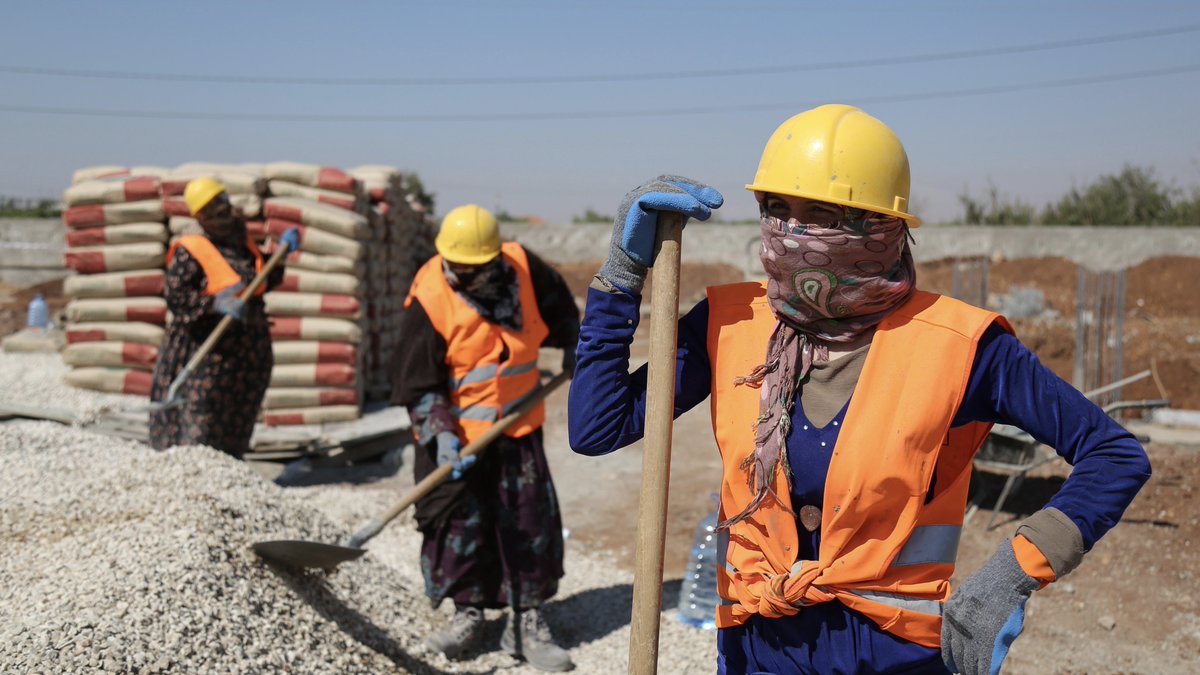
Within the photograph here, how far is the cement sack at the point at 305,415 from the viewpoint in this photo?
7.90 m

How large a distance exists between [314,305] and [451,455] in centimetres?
450

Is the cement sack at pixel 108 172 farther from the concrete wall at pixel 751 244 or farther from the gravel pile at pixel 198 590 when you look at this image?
the concrete wall at pixel 751 244

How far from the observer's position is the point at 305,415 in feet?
26.0

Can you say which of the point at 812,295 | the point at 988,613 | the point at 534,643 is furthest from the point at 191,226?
the point at 988,613

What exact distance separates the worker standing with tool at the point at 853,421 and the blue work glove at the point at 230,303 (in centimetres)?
423

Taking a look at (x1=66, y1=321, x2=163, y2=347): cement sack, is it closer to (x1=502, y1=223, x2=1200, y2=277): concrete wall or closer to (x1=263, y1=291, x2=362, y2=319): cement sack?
(x1=263, y1=291, x2=362, y2=319): cement sack

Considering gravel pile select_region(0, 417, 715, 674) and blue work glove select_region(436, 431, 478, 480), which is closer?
gravel pile select_region(0, 417, 715, 674)

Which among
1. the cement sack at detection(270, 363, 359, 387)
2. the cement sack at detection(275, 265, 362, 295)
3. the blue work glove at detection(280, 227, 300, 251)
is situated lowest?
the cement sack at detection(270, 363, 359, 387)

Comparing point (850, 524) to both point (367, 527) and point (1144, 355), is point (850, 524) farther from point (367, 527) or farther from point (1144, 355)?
Answer: point (1144, 355)

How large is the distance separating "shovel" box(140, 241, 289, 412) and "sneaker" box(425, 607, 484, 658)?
8.36 ft

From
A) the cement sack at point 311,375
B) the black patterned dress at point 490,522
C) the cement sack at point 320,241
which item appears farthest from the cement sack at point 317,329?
the black patterned dress at point 490,522

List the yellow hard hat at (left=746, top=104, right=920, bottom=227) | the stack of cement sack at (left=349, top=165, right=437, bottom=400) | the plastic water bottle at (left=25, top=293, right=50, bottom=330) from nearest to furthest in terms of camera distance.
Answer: the yellow hard hat at (left=746, top=104, right=920, bottom=227)
the stack of cement sack at (left=349, top=165, right=437, bottom=400)
the plastic water bottle at (left=25, top=293, right=50, bottom=330)

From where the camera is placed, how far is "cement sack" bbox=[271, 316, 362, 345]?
791cm

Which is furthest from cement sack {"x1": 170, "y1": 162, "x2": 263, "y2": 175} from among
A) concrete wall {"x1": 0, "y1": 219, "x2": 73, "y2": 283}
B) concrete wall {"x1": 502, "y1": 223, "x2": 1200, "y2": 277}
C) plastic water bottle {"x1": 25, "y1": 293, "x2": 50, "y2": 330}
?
concrete wall {"x1": 0, "y1": 219, "x2": 73, "y2": 283}
